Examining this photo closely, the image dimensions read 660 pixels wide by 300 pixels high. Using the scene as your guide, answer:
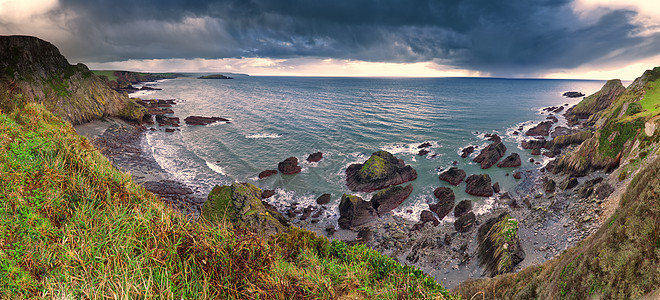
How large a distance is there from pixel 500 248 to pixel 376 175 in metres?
13.2

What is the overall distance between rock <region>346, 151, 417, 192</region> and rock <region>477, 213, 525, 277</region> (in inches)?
403

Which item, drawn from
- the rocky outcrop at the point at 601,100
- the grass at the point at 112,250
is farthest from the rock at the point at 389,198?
the rocky outcrop at the point at 601,100

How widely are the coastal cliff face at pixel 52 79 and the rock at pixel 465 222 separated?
53.2 meters

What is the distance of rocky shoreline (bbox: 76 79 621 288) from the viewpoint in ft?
55.5

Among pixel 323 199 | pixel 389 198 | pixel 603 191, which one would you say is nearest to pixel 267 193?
pixel 323 199

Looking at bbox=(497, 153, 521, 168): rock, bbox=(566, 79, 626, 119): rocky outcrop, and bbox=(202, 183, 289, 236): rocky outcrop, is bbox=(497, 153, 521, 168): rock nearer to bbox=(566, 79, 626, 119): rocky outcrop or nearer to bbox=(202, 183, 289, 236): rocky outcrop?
bbox=(202, 183, 289, 236): rocky outcrop

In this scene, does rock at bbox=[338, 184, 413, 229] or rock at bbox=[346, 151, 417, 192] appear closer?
rock at bbox=[338, 184, 413, 229]

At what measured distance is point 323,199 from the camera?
985 inches

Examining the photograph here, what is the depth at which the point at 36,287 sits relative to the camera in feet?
10.7

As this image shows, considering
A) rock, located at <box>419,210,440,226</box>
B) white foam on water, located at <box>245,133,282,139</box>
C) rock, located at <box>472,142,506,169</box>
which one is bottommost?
rock, located at <box>419,210,440,226</box>

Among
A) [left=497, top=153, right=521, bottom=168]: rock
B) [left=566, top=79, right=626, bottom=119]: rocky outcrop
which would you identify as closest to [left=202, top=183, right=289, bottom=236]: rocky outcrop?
[left=497, top=153, right=521, bottom=168]: rock

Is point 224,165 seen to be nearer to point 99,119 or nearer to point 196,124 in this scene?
point 196,124

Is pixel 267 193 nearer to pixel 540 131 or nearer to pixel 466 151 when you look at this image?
pixel 466 151

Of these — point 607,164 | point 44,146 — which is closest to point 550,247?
point 607,164
